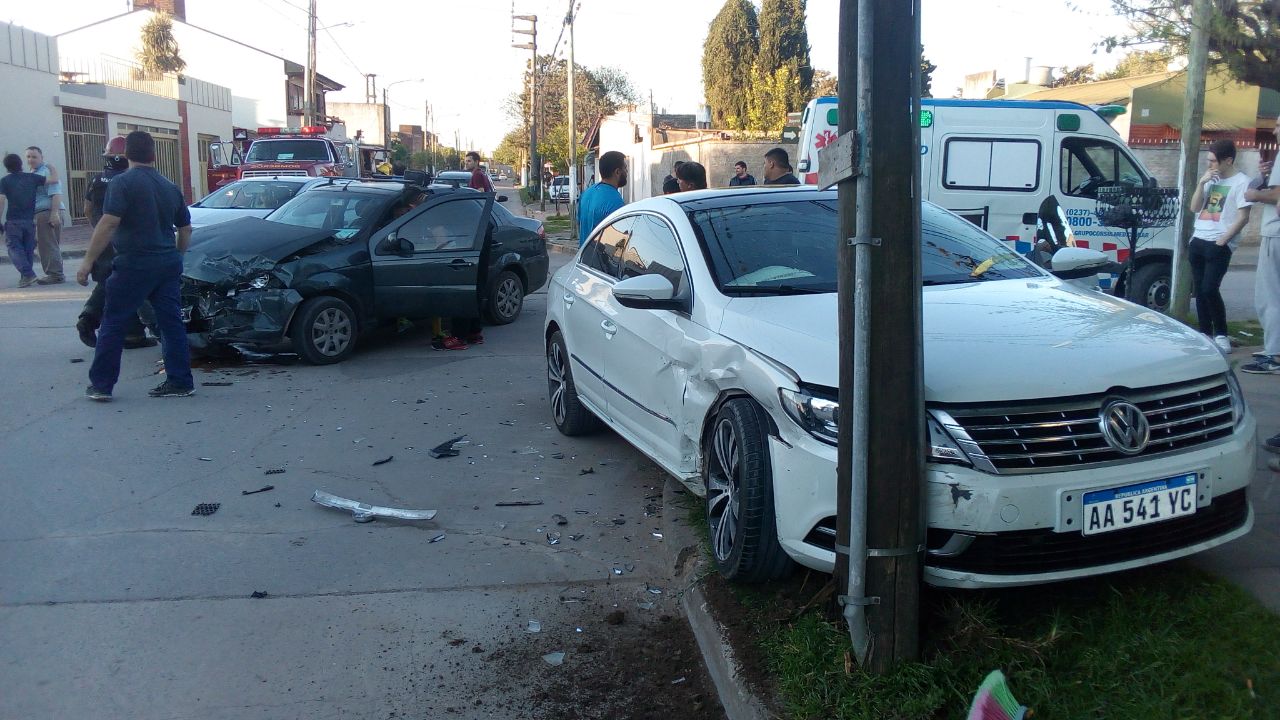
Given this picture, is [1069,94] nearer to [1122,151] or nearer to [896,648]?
[1122,151]

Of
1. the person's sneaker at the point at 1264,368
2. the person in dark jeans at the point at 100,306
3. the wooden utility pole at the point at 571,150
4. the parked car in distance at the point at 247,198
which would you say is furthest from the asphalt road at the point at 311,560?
the wooden utility pole at the point at 571,150

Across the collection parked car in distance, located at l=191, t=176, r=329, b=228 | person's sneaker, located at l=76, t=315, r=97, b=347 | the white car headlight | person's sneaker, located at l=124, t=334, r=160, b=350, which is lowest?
person's sneaker, located at l=124, t=334, r=160, b=350

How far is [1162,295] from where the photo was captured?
10.9 meters

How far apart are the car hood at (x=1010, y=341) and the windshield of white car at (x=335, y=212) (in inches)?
253

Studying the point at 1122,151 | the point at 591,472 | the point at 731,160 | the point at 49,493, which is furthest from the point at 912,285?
the point at 731,160

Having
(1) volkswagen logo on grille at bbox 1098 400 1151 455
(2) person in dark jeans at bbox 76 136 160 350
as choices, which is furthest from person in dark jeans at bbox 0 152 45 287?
(1) volkswagen logo on grille at bbox 1098 400 1151 455

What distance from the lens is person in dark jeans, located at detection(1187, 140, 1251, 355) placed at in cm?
838

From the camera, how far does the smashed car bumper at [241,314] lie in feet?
29.8

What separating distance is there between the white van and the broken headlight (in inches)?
290

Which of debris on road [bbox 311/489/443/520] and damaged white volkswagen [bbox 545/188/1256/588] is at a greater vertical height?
damaged white volkswagen [bbox 545/188/1256/588]

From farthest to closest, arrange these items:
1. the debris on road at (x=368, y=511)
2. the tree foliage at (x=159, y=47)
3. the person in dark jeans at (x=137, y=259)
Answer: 1. the tree foliage at (x=159, y=47)
2. the person in dark jeans at (x=137, y=259)
3. the debris on road at (x=368, y=511)

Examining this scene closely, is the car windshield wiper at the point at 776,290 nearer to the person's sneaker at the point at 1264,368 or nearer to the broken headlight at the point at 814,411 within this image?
the broken headlight at the point at 814,411

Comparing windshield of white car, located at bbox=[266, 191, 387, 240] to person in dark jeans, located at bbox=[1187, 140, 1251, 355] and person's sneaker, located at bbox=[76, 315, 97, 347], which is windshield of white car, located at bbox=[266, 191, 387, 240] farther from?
person in dark jeans, located at bbox=[1187, 140, 1251, 355]

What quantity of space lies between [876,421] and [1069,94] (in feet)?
87.6
